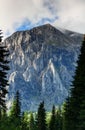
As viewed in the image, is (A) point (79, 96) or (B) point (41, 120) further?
(B) point (41, 120)

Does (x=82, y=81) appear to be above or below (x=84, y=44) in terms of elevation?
below

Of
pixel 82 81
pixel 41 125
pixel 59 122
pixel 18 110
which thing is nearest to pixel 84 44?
pixel 82 81

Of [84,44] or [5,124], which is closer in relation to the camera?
[5,124]

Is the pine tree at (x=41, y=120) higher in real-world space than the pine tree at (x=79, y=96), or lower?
lower

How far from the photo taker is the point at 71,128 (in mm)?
31141

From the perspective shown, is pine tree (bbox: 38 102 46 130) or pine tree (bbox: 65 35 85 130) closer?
pine tree (bbox: 65 35 85 130)

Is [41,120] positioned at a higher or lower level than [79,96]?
lower

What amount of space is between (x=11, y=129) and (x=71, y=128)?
15676mm

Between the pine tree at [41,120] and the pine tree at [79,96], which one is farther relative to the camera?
the pine tree at [41,120]

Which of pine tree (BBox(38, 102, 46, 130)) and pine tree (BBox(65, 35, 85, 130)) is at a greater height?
pine tree (BBox(65, 35, 85, 130))

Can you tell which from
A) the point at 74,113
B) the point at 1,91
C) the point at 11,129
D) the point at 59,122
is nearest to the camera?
the point at 11,129

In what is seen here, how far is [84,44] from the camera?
28234mm

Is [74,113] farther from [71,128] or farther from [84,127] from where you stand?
[84,127]

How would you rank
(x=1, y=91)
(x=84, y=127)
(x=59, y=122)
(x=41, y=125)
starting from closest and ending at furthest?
(x=84, y=127), (x=1, y=91), (x=41, y=125), (x=59, y=122)
